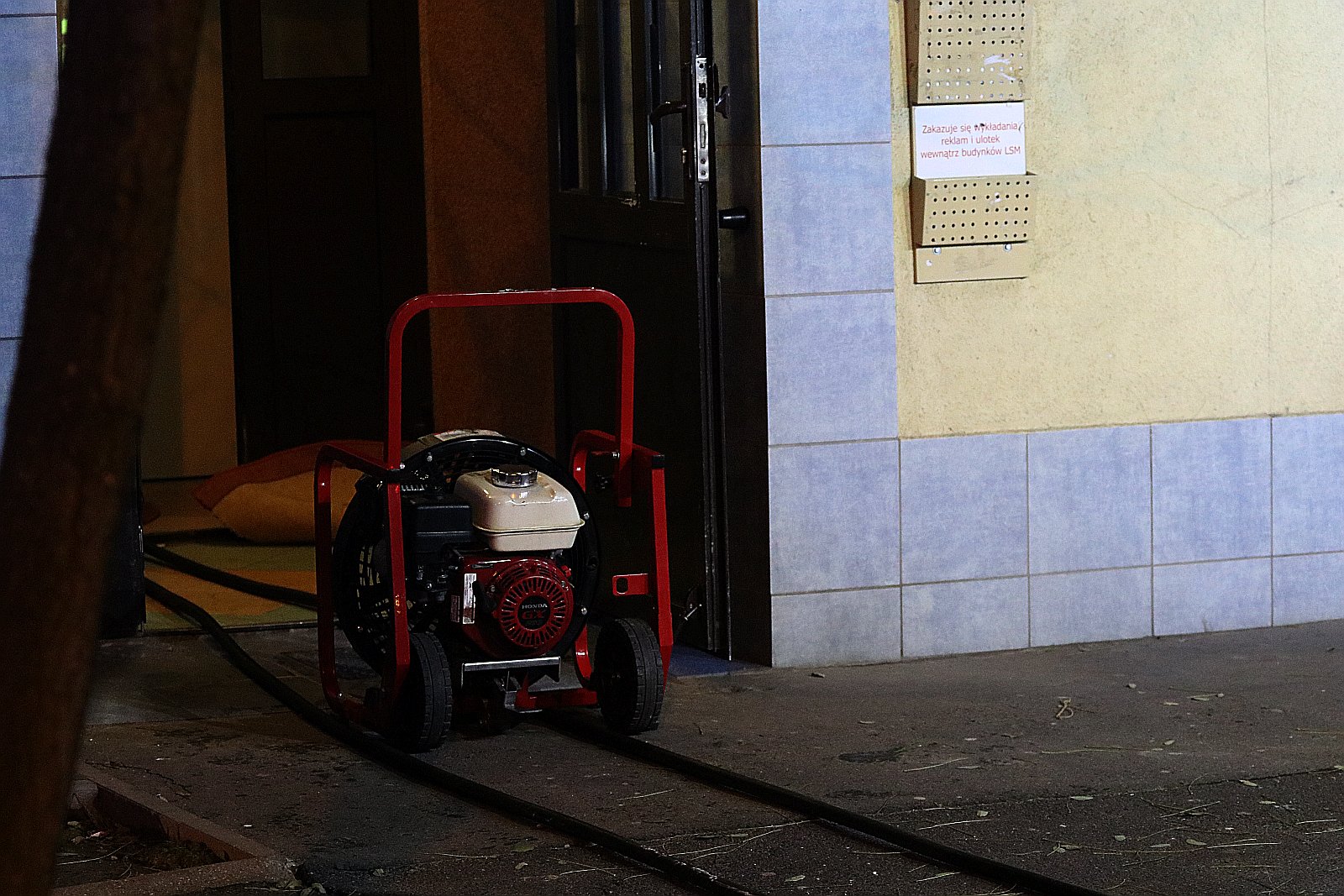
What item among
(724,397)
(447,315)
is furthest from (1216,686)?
(447,315)

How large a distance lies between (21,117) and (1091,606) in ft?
10.6

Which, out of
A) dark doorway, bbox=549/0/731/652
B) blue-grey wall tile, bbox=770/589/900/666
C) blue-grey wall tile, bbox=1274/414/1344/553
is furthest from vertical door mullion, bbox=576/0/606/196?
blue-grey wall tile, bbox=1274/414/1344/553

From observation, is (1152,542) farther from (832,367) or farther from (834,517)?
(832,367)

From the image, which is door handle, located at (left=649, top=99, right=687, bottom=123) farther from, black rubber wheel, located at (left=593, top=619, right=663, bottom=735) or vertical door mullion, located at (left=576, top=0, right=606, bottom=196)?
black rubber wheel, located at (left=593, top=619, right=663, bottom=735)

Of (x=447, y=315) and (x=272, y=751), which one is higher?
(x=447, y=315)

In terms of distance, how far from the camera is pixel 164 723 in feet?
15.2

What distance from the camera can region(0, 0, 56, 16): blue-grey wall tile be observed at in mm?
4949

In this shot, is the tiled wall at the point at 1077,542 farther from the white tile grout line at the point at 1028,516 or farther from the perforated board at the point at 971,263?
the perforated board at the point at 971,263

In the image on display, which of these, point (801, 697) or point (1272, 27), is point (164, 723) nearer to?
point (801, 697)

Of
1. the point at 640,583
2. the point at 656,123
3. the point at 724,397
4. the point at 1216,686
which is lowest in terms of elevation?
the point at 1216,686

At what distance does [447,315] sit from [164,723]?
2804 mm

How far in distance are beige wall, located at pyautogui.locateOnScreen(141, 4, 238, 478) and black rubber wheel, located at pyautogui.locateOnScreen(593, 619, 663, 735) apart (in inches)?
174

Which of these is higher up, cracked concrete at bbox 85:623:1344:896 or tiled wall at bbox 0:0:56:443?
tiled wall at bbox 0:0:56:443

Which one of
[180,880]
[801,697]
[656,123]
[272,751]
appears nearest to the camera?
[180,880]
